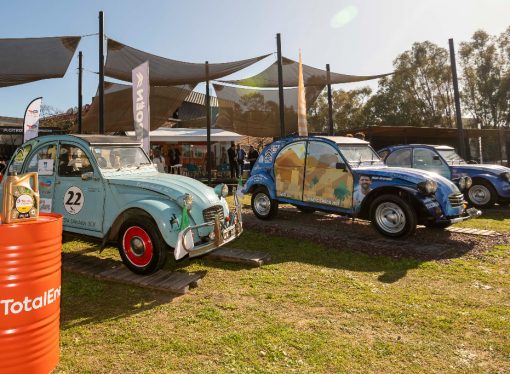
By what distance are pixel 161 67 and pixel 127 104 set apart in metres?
3.22

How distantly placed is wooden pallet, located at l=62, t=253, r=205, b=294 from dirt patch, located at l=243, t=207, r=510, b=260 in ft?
9.23

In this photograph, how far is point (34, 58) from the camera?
1030cm

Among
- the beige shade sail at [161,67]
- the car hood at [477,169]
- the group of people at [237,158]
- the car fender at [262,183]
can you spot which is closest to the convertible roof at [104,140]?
the car fender at [262,183]

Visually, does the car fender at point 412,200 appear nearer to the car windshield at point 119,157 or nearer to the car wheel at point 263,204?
the car wheel at point 263,204

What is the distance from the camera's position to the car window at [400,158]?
33.0ft

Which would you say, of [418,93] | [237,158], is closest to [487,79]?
[418,93]

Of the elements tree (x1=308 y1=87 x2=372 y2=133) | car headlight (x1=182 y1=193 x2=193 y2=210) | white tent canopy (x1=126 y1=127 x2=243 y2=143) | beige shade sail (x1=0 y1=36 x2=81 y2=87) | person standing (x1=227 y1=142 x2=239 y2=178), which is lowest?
car headlight (x1=182 y1=193 x2=193 y2=210)

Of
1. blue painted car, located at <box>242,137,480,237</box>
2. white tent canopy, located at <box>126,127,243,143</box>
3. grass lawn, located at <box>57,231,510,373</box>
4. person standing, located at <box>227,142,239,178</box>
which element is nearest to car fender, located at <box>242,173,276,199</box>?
blue painted car, located at <box>242,137,480,237</box>

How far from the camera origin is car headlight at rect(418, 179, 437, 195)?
614cm

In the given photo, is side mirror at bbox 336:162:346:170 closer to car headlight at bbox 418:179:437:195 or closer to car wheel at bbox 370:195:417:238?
car wheel at bbox 370:195:417:238

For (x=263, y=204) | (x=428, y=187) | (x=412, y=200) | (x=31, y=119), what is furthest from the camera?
(x=31, y=119)

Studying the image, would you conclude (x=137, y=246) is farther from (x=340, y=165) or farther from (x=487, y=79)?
(x=487, y=79)

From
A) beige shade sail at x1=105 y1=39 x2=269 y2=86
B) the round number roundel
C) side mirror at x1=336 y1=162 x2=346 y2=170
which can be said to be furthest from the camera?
beige shade sail at x1=105 y1=39 x2=269 y2=86

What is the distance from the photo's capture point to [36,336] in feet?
7.74
